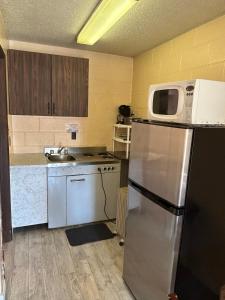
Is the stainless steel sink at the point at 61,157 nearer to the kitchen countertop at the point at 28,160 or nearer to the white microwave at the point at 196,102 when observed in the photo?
the kitchen countertop at the point at 28,160

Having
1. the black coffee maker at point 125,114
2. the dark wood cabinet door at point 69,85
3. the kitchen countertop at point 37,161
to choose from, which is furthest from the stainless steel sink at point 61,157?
the black coffee maker at point 125,114

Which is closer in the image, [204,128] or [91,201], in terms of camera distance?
[204,128]

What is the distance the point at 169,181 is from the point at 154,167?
17cm

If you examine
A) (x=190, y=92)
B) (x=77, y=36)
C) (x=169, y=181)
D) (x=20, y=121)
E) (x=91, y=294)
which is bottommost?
(x=91, y=294)

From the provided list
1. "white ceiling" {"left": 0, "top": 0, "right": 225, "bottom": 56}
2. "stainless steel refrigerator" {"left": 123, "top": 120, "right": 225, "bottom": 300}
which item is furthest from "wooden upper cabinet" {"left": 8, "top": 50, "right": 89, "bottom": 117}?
"stainless steel refrigerator" {"left": 123, "top": 120, "right": 225, "bottom": 300}

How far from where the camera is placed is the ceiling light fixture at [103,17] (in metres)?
1.61

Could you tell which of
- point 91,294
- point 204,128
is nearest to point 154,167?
point 204,128

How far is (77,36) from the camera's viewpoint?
2.50 meters

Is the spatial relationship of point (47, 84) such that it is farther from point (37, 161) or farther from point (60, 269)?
point (60, 269)

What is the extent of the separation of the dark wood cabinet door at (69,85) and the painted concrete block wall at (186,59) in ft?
2.67

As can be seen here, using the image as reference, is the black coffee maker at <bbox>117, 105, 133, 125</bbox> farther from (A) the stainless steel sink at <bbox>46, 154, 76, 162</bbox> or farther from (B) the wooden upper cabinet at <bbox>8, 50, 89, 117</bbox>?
Answer: (A) the stainless steel sink at <bbox>46, 154, 76, 162</bbox>

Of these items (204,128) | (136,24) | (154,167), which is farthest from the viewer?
(136,24)

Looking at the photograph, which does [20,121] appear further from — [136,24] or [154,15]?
[154,15]

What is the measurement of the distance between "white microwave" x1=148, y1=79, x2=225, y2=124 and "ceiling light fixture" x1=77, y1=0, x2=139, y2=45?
2.20 feet
